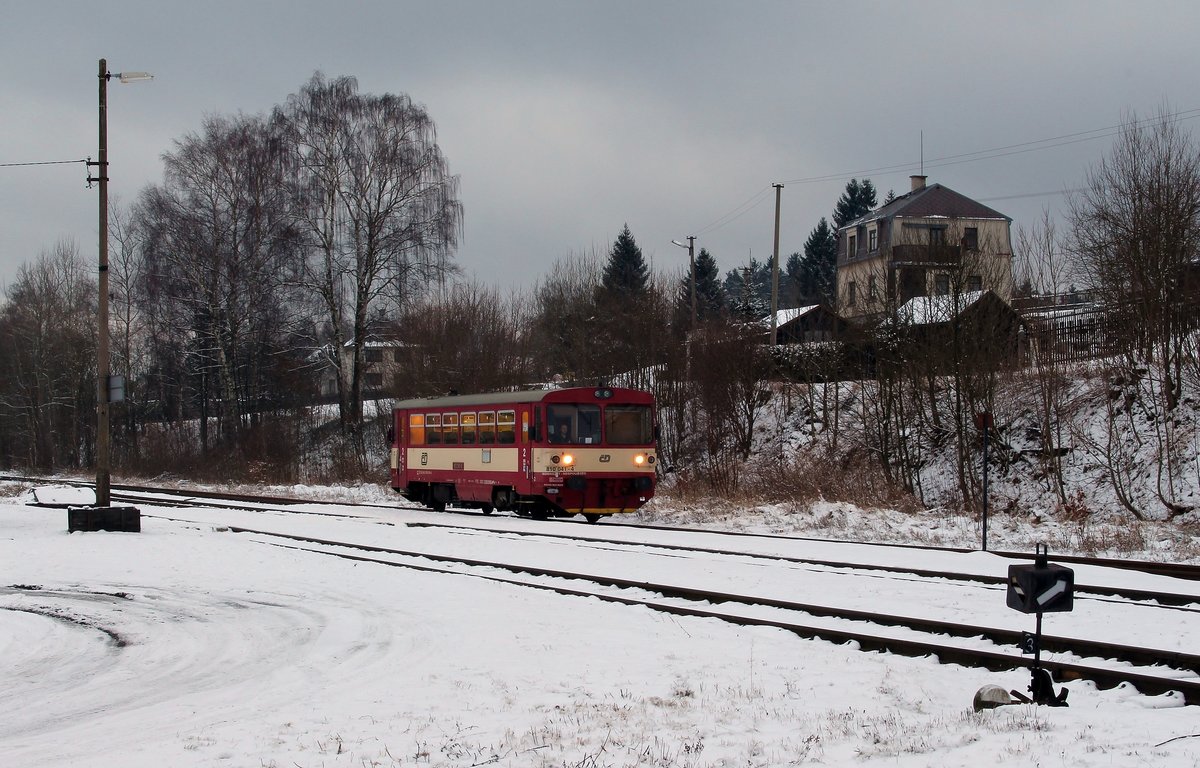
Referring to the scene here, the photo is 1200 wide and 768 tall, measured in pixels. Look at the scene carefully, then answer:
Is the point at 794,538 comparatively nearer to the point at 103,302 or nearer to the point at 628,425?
the point at 628,425

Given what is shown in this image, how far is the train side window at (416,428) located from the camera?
28.0 m

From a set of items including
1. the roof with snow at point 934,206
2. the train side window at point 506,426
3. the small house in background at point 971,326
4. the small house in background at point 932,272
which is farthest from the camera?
the roof with snow at point 934,206

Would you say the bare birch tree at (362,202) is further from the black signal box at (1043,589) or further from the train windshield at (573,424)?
the black signal box at (1043,589)

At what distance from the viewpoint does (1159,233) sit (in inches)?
944

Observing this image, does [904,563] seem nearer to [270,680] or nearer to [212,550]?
[270,680]

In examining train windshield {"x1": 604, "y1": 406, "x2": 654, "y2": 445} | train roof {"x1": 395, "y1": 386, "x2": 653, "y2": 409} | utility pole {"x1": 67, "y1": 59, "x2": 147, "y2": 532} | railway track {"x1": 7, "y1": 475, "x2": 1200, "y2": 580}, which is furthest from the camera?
train windshield {"x1": 604, "y1": 406, "x2": 654, "y2": 445}

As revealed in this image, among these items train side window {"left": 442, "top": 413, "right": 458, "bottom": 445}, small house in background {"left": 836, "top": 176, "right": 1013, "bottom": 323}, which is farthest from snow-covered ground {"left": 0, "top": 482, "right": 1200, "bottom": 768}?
small house in background {"left": 836, "top": 176, "right": 1013, "bottom": 323}

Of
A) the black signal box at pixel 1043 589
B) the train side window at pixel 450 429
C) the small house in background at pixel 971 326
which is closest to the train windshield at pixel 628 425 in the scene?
the train side window at pixel 450 429

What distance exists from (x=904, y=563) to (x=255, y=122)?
37.6 meters

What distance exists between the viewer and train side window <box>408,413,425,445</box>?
91.8 ft

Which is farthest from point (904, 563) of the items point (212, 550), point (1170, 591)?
point (212, 550)

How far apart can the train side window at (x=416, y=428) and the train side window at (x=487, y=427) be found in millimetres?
3360

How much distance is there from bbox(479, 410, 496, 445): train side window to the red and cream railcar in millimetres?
22

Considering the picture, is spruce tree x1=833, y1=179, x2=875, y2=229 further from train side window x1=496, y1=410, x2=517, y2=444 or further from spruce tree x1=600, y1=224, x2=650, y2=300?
train side window x1=496, y1=410, x2=517, y2=444
